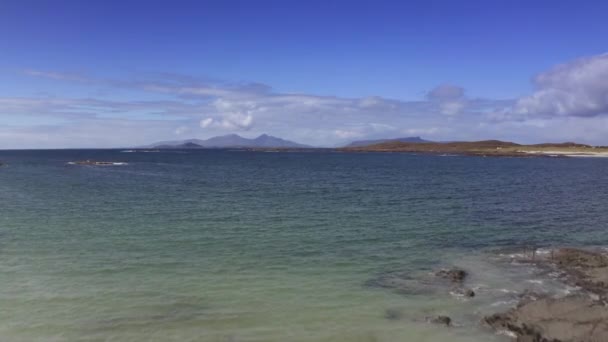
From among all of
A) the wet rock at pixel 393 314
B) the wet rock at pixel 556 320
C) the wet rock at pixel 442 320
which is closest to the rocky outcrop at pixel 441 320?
the wet rock at pixel 442 320

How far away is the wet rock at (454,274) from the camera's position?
23002 millimetres

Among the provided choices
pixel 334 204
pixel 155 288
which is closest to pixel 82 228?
pixel 155 288

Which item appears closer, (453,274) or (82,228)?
(453,274)

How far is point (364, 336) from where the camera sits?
54.9ft

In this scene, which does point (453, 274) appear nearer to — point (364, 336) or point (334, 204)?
point (364, 336)

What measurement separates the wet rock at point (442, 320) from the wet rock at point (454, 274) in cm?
516

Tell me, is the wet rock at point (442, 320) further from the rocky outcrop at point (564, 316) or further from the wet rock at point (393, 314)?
the rocky outcrop at point (564, 316)

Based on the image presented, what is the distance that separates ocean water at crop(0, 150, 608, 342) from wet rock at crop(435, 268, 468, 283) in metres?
0.51

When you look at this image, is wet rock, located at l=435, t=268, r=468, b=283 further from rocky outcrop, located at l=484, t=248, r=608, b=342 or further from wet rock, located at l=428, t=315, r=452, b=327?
wet rock, located at l=428, t=315, r=452, b=327

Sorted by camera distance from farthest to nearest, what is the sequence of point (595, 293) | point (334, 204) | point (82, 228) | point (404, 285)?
1. point (334, 204)
2. point (82, 228)
3. point (404, 285)
4. point (595, 293)

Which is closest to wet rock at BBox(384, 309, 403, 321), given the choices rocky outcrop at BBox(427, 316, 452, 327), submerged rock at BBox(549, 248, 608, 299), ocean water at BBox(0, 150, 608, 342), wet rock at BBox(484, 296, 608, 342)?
ocean water at BBox(0, 150, 608, 342)

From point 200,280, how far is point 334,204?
2834 cm

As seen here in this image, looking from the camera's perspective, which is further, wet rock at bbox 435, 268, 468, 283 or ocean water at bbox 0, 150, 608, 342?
wet rock at bbox 435, 268, 468, 283

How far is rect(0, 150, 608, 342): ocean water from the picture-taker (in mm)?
17516
